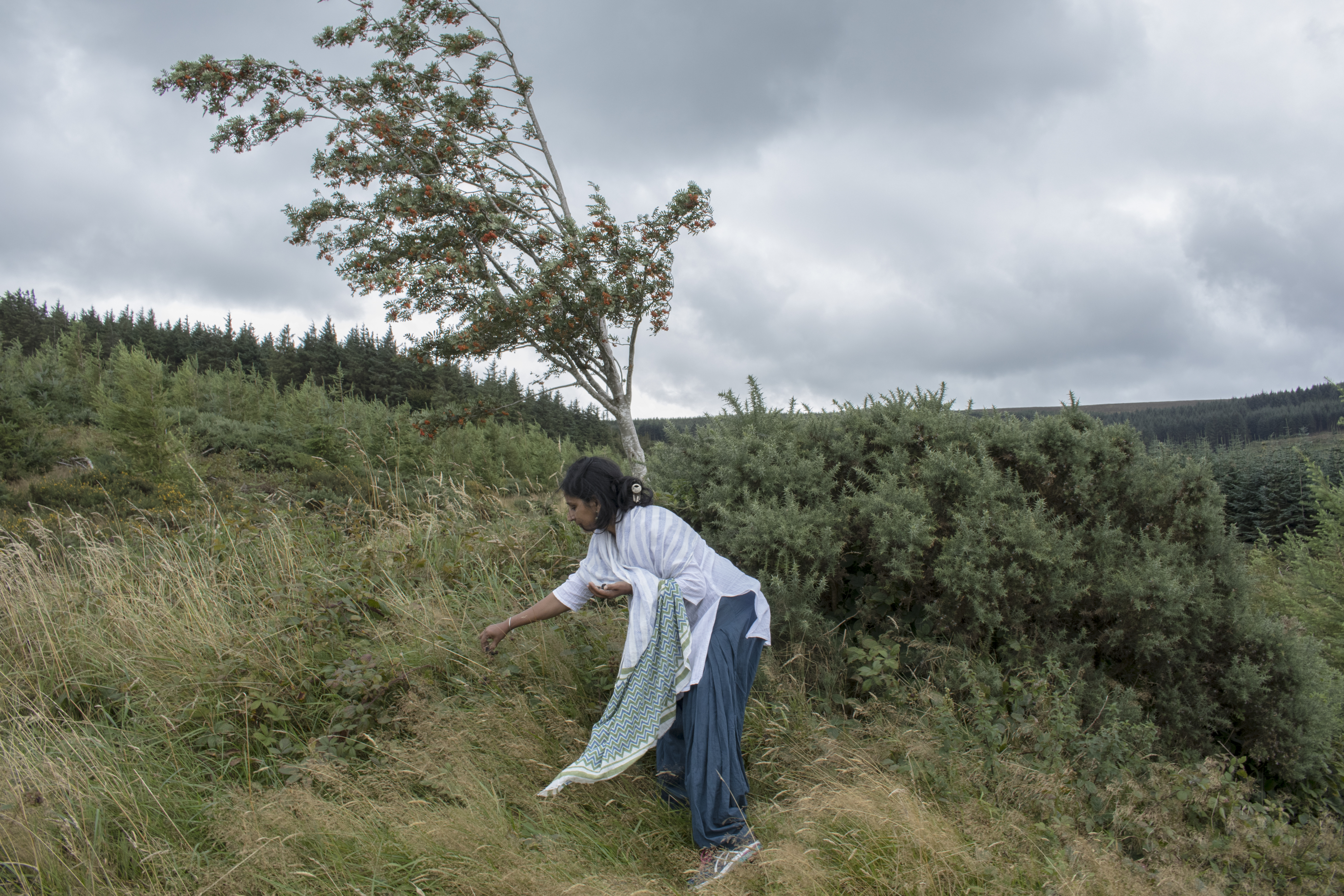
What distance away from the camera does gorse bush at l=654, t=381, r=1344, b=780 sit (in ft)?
12.3

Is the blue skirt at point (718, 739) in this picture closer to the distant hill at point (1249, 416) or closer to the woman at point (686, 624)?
the woman at point (686, 624)

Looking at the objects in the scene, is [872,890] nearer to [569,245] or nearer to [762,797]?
[762,797]

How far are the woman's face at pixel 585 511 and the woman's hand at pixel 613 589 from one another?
25 centimetres

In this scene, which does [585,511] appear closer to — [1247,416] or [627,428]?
[627,428]

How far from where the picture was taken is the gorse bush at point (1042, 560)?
376cm

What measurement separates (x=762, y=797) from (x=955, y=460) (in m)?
2.24

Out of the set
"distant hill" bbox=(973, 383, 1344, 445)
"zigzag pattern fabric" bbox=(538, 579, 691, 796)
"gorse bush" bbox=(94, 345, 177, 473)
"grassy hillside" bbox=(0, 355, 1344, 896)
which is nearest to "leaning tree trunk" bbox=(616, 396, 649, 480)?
"grassy hillside" bbox=(0, 355, 1344, 896)

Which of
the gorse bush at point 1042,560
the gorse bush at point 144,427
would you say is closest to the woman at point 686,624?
the gorse bush at point 1042,560

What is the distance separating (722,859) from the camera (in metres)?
2.45

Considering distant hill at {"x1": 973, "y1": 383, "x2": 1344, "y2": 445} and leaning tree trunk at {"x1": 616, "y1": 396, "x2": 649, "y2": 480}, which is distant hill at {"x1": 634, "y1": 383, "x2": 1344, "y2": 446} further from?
leaning tree trunk at {"x1": 616, "y1": 396, "x2": 649, "y2": 480}

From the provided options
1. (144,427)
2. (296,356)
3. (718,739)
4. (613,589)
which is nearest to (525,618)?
(613,589)

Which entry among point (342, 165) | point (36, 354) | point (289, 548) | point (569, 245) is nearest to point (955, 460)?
point (289, 548)

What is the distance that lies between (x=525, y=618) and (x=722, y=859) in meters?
1.20

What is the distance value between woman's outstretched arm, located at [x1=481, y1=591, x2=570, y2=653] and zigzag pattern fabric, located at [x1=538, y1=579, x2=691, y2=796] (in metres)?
0.42
